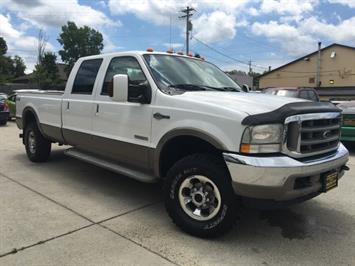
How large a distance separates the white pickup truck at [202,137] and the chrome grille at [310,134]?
1cm

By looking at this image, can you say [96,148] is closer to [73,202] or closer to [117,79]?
[73,202]

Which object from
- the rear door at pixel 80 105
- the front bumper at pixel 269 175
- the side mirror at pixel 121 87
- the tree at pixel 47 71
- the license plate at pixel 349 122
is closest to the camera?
the front bumper at pixel 269 175

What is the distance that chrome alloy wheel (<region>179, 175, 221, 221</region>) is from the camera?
4074 mm

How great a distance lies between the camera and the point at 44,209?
16.2 feet

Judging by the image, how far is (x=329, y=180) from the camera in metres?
4.13

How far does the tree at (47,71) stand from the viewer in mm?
50562

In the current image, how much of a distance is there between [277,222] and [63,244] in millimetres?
2418

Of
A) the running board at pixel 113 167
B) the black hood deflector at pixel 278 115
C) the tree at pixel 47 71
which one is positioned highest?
the tree at pixel 47 71

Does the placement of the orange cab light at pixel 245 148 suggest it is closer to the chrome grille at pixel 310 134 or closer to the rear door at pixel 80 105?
the chrome grille at pixel 310 134

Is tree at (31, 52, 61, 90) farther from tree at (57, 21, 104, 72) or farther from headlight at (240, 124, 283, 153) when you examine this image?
headlight at (240, 124, 283, 153)

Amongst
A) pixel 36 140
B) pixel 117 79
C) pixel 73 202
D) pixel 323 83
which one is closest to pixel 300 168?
pixel 117 79

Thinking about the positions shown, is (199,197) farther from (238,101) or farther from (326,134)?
(326,134)

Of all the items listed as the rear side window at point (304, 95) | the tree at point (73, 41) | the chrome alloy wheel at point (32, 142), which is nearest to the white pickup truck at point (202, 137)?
the chrome alloy wheel at point (32, 142)

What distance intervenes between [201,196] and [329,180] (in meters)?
1.32
